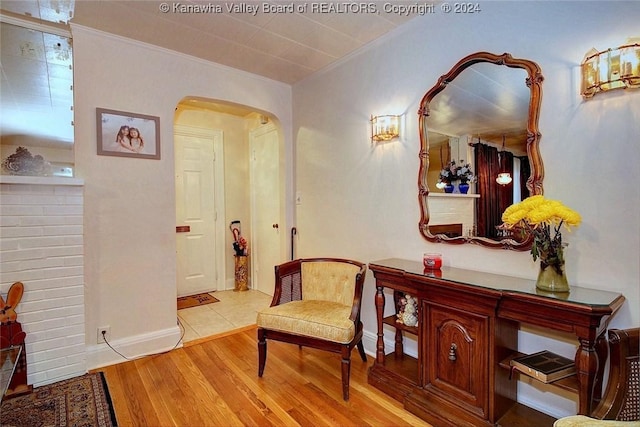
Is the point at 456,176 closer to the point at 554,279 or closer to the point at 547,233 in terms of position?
the point at 547,233

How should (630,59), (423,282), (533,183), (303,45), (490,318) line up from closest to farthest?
(630,59)
(490,318)
(533,183)
(423,282)
(303,45)

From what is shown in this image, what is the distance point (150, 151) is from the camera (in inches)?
104

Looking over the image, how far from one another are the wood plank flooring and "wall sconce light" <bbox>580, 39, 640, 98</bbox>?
1931 millimetres

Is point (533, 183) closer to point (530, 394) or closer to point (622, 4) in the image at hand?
point (622, 4)

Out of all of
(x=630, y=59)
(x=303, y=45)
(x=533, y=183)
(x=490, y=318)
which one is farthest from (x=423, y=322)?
(x=303, y=45)

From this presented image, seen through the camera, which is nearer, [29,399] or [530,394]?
[530,394]

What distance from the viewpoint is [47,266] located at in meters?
2.21

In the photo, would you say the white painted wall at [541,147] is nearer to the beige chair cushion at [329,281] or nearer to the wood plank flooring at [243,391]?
→ the beige chair cushion at [329,281]

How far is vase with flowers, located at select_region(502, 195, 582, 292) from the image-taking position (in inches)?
56.2

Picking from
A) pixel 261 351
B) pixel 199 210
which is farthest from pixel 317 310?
pixel 199 210

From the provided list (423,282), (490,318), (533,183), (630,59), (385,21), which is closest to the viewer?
(630,59)

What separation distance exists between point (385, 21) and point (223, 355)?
9.30 ft

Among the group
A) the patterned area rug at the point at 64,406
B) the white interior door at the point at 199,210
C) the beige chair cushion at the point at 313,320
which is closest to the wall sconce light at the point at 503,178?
the beige chair cushion at the point at 313,320

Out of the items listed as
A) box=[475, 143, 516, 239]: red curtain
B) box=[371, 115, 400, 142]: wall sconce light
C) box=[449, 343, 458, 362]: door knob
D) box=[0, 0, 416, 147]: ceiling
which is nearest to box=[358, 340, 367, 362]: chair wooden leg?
box=[449, 343, 458, 362]: door knob
